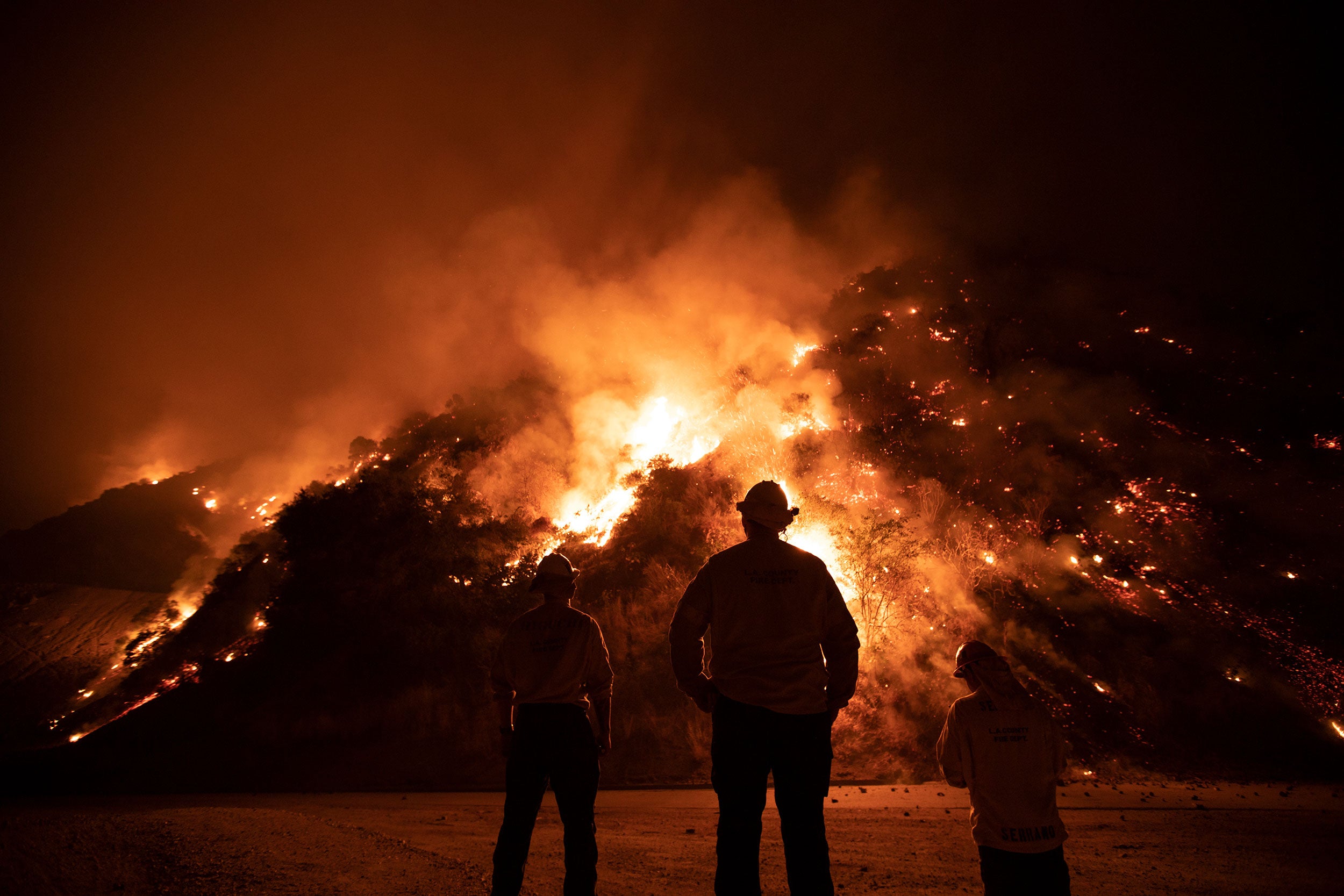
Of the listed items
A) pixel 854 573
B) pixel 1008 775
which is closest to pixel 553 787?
pixel 1008 775

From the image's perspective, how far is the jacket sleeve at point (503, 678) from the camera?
4211mm

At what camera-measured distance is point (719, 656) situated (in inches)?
132

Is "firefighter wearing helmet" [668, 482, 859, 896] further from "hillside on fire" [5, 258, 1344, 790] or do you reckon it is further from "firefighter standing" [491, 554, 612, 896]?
"hillside on fire" [5, 258, 1344, 790]

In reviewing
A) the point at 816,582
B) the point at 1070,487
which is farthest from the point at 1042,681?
the point at 816,582

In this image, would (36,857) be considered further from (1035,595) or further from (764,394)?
(764,394)

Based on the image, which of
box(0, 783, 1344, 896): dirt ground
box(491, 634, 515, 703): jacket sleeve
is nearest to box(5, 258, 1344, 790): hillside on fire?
box(0, 783, 1344, 896): dirt ground

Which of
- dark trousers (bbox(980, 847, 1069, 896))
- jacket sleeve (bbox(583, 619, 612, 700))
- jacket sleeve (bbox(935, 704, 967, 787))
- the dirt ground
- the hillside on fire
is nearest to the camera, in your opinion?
dark trousers (bbox(980, 847, 1069, 896))

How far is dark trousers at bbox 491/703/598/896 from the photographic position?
3.71m

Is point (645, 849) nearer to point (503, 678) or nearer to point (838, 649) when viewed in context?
point (503, 678)

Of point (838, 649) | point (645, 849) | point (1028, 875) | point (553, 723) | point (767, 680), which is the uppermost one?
point (838, 649)

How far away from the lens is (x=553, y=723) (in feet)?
12.9

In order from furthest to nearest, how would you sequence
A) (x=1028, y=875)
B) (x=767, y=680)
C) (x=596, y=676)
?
(x=596, y=676), (x=1028, y=875), (x=767, y=680)

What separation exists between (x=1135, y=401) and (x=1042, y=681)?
20.1m

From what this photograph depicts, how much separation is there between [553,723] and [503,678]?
0.52 meters
